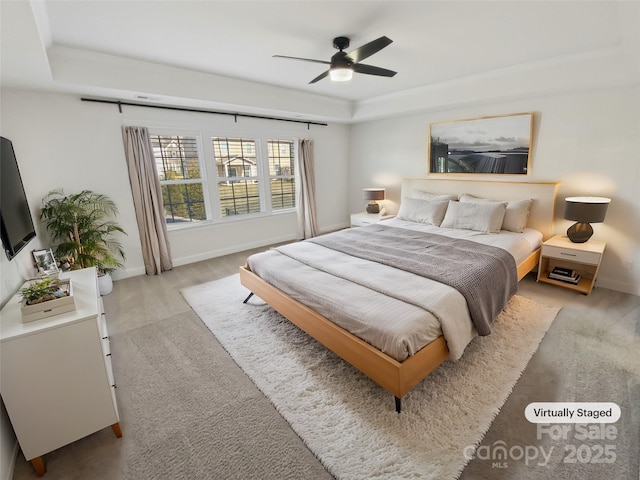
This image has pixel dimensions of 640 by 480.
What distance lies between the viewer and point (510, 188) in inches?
149

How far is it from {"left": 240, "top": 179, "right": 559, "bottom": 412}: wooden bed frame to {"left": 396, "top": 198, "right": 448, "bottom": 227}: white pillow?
1.83 ft

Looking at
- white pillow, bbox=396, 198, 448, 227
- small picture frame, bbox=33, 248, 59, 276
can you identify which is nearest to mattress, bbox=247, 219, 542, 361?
white pillow, bbox=396, 198, 448, 227

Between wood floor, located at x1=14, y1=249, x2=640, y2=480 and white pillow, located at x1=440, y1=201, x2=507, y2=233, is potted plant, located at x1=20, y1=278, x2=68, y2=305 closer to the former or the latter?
wood floor, located at x1=14, y1=249, x2=640, y2=480

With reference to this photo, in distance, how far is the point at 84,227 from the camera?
3.24 meters

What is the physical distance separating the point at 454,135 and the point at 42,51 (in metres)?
4.47

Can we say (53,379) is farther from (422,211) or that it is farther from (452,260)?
(422,211)

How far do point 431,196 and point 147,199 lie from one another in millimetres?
3966

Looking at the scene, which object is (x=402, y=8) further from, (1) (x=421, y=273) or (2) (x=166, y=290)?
(2) (x=166, y=290)

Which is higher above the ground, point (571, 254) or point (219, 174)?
point (219, 174)

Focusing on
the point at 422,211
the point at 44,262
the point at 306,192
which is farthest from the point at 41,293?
the point at 306,192

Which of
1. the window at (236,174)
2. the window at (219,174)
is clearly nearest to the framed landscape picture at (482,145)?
the window at (219,174)

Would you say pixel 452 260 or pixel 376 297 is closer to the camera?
pixel 376 297

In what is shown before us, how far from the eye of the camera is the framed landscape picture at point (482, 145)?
3.67 metres

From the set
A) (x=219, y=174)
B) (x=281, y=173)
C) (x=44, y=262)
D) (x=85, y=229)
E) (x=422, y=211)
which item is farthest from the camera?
(x=281, y=173)
